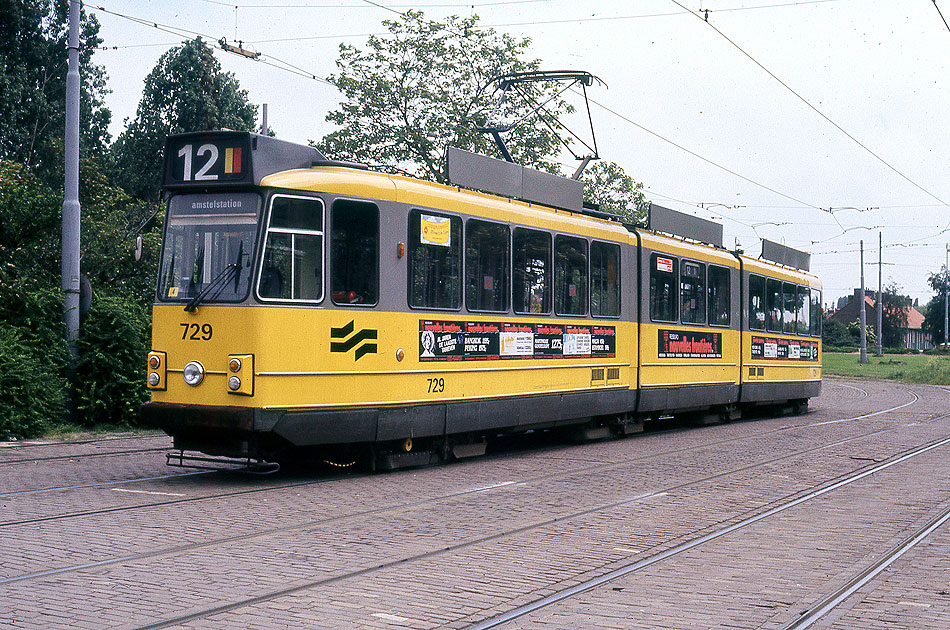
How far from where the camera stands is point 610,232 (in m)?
16.4

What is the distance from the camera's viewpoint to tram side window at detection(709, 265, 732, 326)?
1992 cm

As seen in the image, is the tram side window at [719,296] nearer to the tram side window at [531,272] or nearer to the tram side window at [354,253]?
the tram side window at [531,272]

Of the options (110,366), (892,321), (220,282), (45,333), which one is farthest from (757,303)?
(892,321)

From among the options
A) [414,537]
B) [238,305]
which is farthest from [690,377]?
[414,537]

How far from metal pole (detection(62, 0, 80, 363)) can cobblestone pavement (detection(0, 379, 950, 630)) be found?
2.76 m

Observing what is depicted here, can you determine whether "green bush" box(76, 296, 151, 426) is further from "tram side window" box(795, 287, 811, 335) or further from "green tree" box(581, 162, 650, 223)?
"green tree" box(581, 162, 650, 223)

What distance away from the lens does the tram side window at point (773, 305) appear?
22750 millimetres

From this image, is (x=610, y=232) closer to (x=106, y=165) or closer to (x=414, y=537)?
(x=414, y=537)

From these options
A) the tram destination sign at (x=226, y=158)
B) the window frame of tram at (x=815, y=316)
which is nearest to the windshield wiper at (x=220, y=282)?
the tram destination sign at (x=226, y=158)

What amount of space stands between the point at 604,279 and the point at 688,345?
3.53m

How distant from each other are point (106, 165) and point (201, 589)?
142 feet

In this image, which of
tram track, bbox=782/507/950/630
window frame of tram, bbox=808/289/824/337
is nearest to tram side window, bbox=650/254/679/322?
tram track, bbox=782/507/950/630

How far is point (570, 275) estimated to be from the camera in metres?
15.1

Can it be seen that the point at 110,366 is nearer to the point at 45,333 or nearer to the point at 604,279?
the point at 45,333
